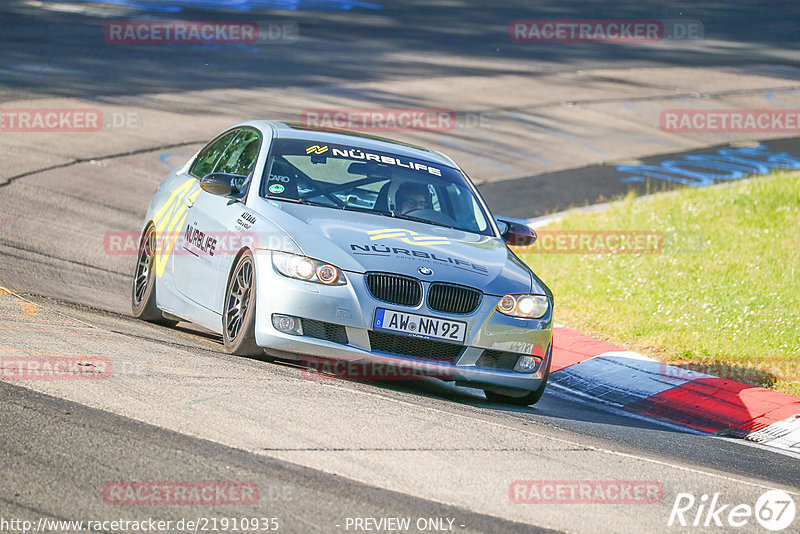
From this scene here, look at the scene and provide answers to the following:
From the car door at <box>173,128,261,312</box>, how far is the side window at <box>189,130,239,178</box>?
0.01 m

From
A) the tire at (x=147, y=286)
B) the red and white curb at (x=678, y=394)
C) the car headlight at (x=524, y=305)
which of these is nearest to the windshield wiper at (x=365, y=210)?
the car headlight at (x=524, y=305)

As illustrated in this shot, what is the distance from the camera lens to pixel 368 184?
27.3ft

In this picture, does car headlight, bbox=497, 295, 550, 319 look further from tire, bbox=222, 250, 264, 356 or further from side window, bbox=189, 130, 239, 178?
side window, bbox=189, 130, 239, 178

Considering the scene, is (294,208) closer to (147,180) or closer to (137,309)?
(137,309)

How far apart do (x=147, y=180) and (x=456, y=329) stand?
8.92 m

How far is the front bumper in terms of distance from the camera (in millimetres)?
6988

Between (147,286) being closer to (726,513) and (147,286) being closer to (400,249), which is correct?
(400,249)

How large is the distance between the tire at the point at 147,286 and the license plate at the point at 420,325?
258 centimetres

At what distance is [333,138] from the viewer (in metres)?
8.81

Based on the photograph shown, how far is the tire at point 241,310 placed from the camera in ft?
23.8

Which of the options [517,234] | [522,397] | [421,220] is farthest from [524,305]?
[517,234]

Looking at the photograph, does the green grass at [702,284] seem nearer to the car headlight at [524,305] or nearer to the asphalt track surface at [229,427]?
the asphalt track surface at [229,427]

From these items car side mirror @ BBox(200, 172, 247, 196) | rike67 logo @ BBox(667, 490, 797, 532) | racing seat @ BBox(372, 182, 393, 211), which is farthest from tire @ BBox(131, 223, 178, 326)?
rike67 logo @ BBox(667, 490, 797, 532)

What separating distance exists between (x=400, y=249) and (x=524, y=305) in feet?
2.94
